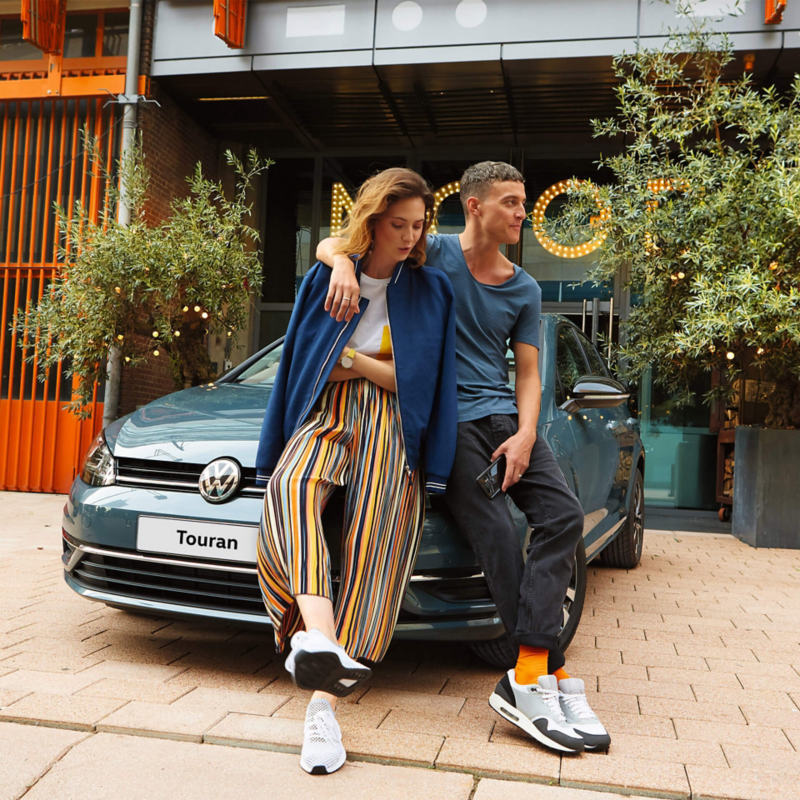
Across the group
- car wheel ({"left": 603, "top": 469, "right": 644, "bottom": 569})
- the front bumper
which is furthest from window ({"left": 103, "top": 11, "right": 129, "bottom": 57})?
the front bumper

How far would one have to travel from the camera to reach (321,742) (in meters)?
2.21

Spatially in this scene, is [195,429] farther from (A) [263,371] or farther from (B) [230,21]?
(B) [230,21]

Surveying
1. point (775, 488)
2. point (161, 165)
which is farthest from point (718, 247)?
point (161, 165)

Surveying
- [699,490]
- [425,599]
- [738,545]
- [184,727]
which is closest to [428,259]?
[425,599]

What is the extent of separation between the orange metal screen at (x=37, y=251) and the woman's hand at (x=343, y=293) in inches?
274

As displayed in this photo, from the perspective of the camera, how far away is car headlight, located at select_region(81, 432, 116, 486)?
307 centimetres

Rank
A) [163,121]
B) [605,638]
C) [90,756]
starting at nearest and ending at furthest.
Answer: [90,756] → [605,638] → [163,121]

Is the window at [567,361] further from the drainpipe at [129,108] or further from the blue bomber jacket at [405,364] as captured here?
the drainpipe at [129,108]

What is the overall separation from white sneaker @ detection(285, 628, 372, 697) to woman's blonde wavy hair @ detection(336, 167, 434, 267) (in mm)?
1181

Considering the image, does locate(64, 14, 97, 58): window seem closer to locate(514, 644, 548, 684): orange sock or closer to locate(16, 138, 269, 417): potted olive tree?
locate(16, 138, 269, 417): potted olive tree

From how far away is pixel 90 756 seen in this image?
221 centimetres

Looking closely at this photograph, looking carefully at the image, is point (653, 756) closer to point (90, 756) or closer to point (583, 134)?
point (90, 756)

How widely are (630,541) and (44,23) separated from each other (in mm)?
7823

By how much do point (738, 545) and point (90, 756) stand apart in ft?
20.4
